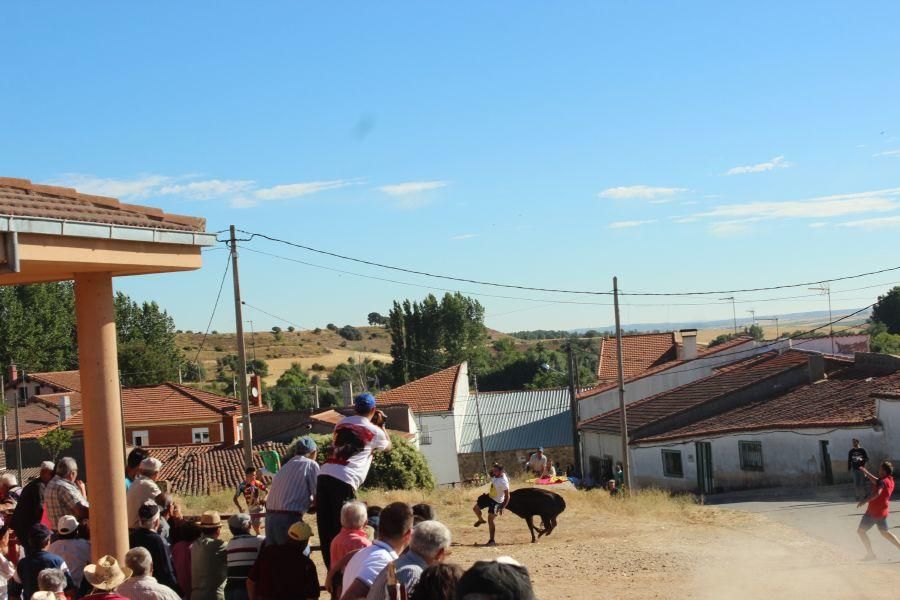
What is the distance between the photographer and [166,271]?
35.2 feet

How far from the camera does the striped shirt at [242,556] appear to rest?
329 inches

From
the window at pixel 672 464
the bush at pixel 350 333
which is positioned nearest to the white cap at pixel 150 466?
the window at pixel 672 464

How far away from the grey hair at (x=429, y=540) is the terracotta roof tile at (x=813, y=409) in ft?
84.6

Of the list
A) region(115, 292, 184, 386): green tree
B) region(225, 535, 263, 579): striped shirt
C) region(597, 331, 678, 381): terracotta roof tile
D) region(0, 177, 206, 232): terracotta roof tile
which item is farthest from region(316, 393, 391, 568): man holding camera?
region(115, 292, 184, 386): green tree

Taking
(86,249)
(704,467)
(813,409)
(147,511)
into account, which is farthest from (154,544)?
(704,467)

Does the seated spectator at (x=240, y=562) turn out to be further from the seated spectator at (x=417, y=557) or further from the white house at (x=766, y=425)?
the white house at (x=766, y=425)

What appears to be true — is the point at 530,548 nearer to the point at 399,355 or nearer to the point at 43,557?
the point at 43,557

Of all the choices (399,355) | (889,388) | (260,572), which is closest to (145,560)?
(260,572)

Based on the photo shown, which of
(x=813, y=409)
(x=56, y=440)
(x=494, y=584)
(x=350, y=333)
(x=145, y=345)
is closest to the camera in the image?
(x=494, y=584)

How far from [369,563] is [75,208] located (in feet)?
16.8

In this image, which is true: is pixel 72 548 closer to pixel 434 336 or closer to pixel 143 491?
pixel 143 491

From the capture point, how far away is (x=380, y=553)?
21.4ft

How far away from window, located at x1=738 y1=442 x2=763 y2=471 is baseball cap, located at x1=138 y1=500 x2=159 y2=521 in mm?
27478

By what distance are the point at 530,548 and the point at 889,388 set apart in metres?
19.5
